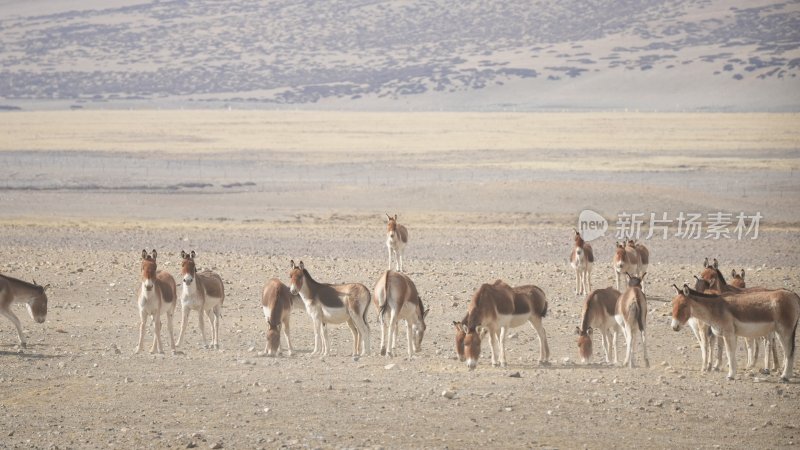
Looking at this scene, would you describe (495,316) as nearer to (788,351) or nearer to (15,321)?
(788,351)

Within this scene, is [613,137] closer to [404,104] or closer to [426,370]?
[404,104]

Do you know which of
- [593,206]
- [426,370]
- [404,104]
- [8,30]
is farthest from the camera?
[8,30]

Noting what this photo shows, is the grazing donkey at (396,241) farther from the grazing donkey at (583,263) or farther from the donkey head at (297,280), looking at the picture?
the donkey head at (297,280)

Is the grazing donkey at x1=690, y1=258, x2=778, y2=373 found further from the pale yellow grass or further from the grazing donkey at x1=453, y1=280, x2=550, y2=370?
the pale yellow grass

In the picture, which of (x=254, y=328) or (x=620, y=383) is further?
(x=254, y=328)

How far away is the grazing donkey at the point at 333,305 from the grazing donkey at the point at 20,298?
3.87 meters

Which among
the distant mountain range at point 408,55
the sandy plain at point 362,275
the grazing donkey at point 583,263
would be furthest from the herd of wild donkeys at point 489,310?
the distant mountain range at point 408,55

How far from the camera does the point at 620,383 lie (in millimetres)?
14891

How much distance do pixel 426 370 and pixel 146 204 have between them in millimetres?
29985

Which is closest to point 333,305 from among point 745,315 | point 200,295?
point 200,295

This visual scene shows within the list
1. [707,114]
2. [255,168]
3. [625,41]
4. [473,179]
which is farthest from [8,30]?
[473,179]

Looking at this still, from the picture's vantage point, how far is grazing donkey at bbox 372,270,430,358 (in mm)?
17672

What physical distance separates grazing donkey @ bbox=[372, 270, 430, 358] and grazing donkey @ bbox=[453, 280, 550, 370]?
1.25 metres

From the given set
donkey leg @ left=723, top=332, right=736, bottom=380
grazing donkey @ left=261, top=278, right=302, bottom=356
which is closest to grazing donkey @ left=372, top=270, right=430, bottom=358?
grazing donkey @ left=261, top=278, right=302, bottom=356
